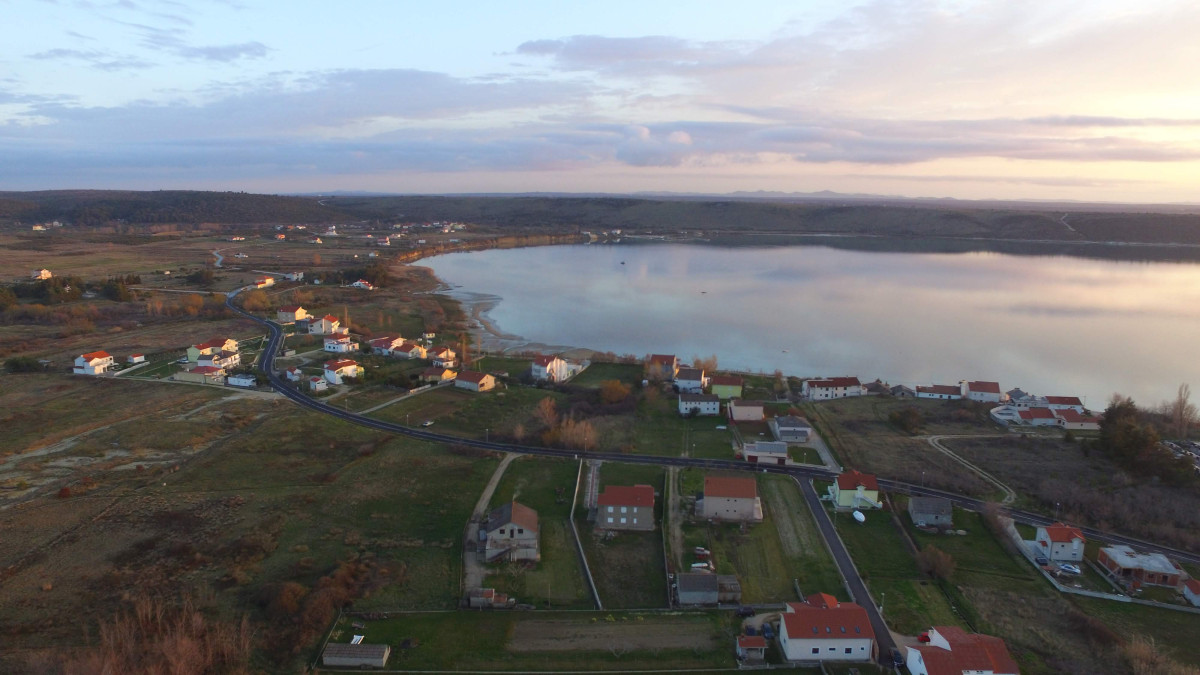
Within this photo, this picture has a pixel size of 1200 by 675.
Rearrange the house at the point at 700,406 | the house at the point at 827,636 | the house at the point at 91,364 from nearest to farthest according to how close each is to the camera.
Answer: the house at the point at 827,636 → the house at the point at 700,406 → the house at the point at 91,364

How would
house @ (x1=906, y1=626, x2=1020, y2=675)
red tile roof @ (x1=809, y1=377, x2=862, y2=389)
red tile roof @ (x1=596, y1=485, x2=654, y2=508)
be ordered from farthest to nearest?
red tile roof @ (x1=809, y1=377, x2=862, y2=389) → red tile roof @ (x1=596, y1=485, x2=654, y2=508) → house @ (x1=906, y1=626, x2=1020, y2=675)

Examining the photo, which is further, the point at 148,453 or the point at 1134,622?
the point at 148,453

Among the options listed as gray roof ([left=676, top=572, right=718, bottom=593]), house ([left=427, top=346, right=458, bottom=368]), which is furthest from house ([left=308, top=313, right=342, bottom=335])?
gray roof ([left=676, top=572, right=718, bottom=593])

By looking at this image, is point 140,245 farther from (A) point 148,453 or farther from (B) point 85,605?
(B) point 85,605

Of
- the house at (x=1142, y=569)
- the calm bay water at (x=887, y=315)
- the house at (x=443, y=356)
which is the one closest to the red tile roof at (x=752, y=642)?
the house at (x=1142, y=569)

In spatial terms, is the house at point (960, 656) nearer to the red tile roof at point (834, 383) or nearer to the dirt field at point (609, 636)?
the dirt field at point (609, 636)

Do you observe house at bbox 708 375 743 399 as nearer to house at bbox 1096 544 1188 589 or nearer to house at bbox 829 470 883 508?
house at bbox 829 470 883 508

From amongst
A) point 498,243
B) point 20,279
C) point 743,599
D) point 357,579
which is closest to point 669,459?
point 743,599
